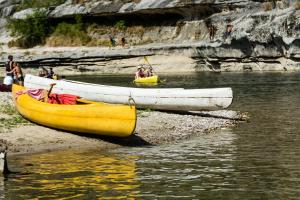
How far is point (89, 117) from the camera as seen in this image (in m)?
19.9

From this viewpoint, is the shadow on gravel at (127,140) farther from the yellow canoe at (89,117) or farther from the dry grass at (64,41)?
the dry grass at (64,41)

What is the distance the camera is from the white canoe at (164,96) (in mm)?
25531

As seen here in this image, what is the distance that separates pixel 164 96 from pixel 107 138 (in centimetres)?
586

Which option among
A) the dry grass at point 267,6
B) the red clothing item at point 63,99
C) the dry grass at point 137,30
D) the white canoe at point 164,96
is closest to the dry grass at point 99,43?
the dry grass at point 137,30

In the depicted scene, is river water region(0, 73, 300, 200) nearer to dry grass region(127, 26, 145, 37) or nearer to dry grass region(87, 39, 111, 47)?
dry grass region(127, 26, 145, 37)

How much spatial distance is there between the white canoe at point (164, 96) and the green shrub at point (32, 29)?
49.5 metres

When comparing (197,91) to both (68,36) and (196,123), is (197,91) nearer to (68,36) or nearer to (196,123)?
(196,123)

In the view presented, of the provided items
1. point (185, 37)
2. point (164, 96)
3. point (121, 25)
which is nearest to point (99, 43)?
point (121, 25)

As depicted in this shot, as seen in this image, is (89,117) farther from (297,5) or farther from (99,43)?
(99,43)

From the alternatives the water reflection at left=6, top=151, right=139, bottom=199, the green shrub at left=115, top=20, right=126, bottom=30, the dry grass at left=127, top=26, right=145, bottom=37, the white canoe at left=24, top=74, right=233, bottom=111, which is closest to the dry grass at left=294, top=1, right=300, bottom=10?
the dry grass at left=127, top=26, right=145, bottom=37

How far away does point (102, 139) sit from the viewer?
20.4 meters

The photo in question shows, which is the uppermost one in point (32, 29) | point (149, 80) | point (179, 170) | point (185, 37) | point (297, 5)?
point (297, 5)

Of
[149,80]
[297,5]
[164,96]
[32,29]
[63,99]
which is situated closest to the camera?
[63,99]

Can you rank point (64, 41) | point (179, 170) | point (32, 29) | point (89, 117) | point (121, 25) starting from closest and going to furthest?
point (179, 170), point (89, 117), point (121, 25), point (64, 41), point (32, 29)
